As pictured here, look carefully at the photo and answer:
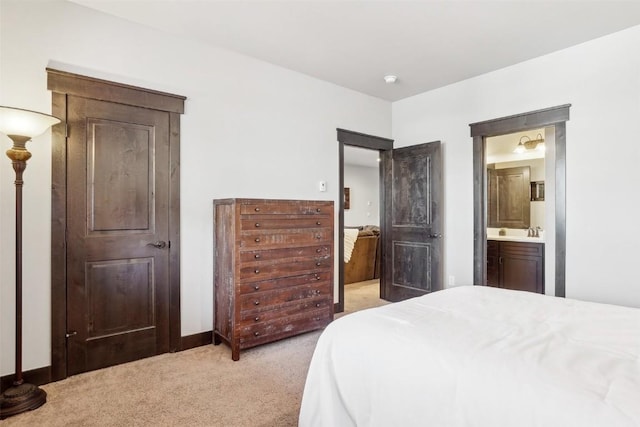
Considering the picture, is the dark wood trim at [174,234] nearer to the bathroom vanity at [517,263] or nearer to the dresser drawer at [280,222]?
the dresser drawer at [280,222]

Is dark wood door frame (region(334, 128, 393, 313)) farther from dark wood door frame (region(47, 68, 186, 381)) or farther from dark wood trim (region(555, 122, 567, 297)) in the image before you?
dark wood door frame (region(47, 68, 186, 381))

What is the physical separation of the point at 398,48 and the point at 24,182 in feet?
10.5

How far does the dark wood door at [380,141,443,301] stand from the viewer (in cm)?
413

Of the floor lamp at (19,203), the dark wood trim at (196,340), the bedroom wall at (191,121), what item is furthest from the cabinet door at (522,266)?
the floor lamp at (19,203)

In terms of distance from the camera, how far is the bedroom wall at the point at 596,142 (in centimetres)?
285

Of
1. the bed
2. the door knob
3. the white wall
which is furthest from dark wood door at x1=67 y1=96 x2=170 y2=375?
the white wall

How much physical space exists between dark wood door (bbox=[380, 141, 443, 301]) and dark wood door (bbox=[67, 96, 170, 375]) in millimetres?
2851

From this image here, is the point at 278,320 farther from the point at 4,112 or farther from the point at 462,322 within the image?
the point at 4,112

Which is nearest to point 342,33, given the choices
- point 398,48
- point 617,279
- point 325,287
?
point 398,48

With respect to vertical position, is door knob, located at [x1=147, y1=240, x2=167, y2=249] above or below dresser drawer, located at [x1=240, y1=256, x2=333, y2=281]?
above

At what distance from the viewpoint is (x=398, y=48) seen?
3180mm

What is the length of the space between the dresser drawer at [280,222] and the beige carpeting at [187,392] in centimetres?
107

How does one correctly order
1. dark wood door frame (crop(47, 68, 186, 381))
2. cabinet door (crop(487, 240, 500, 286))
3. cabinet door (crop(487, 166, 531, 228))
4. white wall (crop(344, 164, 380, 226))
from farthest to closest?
white wall (crop(344, 164, 380, 226)) → cabinet door (crop(487, 166, 531, 228)) → cabinet door (crop(487, 240, 500, 286)) → dark wood door frame (crop(47, 68, 186, 381))

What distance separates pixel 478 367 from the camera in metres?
1.09
